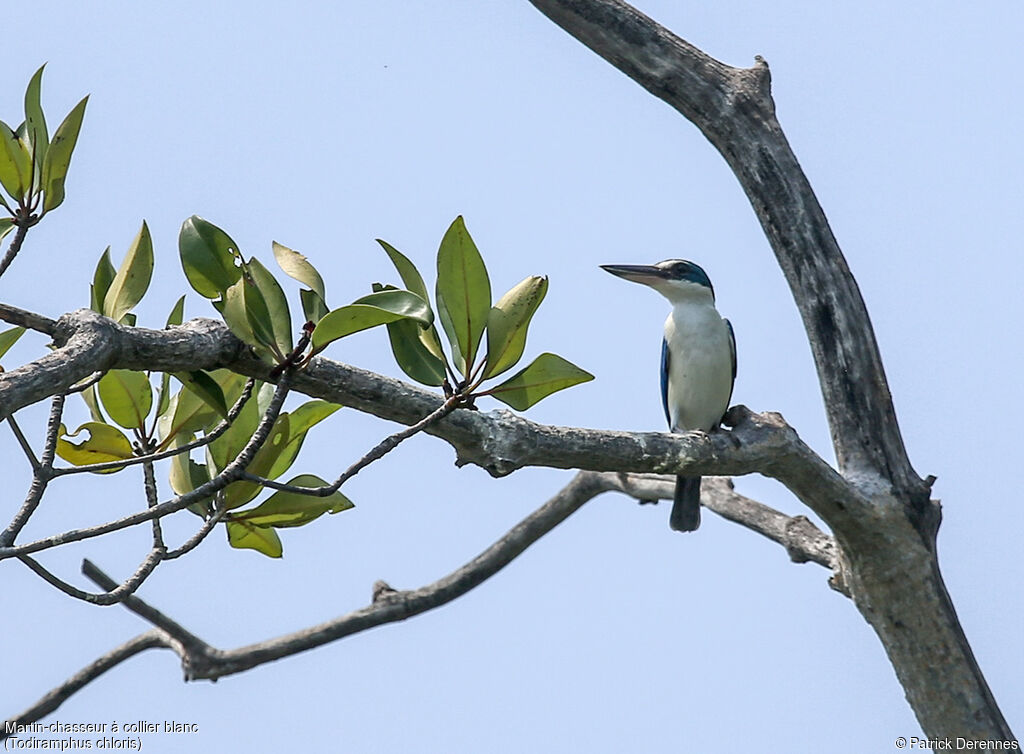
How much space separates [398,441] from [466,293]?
0.43m

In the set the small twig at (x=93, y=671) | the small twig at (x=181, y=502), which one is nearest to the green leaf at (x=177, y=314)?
the small twig at (x=181, y=502)

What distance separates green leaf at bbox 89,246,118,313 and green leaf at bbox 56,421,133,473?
29 cm

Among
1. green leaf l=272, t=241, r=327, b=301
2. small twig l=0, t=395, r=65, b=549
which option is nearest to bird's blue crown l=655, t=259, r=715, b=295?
green leaf l=272, t=241, r=327, b=301

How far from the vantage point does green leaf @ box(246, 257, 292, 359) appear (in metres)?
2.61

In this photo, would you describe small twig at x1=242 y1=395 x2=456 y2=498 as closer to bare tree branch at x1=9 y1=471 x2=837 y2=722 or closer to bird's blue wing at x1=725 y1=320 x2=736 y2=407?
bare tree branch at x1=9 y1=471 x2=837 y2=722

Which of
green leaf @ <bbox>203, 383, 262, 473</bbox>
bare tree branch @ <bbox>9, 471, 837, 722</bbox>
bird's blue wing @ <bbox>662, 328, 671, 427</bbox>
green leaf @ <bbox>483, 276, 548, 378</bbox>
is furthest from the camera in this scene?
bird's blue wing @ <bbox>662, 328, 671, 427</bbox>

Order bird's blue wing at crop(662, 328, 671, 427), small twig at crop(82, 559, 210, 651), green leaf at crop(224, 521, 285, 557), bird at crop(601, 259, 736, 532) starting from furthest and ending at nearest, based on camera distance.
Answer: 1. bird's blue wing at crop(662, 328, 671, 427)
2. bird at crop(601, 259, 736, 532)
3. small twig at crop(82, 559, 210, 651)
4. green leaf at crop(224, 521, 285, 557)

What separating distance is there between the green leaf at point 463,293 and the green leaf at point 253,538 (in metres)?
0.77

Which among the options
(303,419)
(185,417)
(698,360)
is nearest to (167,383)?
(185,417)

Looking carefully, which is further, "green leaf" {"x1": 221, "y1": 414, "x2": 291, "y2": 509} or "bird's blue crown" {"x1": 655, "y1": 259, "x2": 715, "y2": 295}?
"bird's blue crown" {"x1": 655, "y1": 259, "x2": 715, "y2": 295}

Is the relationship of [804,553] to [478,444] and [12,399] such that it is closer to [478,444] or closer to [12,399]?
[478,444]

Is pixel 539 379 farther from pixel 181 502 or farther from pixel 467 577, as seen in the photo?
pixel 467 577

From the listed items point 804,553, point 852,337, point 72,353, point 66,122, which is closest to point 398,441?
point 72,353

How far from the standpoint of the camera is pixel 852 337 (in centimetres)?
470
